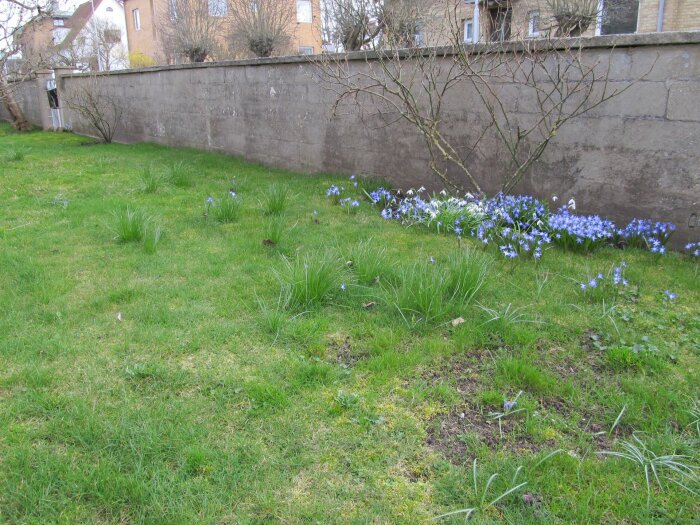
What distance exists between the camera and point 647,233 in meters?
4.46

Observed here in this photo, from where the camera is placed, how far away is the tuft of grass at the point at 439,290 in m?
3.20

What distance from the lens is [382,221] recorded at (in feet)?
17.8

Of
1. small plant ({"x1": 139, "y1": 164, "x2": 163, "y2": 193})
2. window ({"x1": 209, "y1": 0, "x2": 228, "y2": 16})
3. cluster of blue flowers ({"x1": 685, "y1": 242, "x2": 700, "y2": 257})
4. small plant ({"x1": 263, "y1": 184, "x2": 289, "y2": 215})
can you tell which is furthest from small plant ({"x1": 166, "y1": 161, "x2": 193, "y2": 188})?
window ({"x1": 209, "y1": 0, "x2": 228, "y2": 16})

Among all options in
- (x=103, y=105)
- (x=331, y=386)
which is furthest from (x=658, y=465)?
(x=103, y=105)

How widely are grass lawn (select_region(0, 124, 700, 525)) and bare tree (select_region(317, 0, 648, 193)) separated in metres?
1.37

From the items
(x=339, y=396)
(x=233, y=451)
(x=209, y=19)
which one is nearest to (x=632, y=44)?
(x=339, y=396)

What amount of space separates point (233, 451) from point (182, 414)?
357 millimetres

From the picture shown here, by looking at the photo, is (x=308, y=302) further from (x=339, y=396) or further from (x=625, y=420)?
(x=625, y=420)

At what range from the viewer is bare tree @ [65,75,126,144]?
12953 mm

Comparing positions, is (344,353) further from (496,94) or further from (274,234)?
(496,94)

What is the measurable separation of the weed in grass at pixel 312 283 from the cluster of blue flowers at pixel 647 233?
2.50 metres

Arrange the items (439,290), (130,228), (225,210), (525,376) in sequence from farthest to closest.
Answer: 1. (225,210)
2. (130,228)
3. (439,290)
4. (525,376)

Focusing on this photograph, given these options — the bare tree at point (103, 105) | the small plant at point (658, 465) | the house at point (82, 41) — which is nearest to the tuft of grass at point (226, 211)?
the small plant at point (658, 465)

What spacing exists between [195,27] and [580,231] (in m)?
16.7
